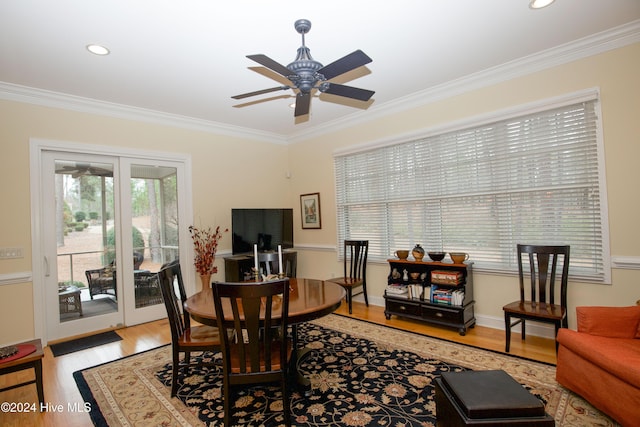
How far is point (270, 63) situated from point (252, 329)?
5.36 ft

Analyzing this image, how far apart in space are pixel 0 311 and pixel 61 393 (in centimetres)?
153

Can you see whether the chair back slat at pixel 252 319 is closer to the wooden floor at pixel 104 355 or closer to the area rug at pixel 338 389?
the area rug at pixel 338 389

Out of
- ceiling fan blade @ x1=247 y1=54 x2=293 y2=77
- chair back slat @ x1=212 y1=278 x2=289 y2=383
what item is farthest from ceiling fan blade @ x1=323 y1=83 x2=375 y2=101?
chair back slat @ x1=212 y1=278 x2=289 y2=383

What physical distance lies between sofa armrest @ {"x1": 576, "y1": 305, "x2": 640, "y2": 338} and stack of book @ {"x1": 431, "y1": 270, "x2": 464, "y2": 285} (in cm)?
134

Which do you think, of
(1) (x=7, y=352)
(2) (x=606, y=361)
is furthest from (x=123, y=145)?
(2) (x=606, y=361)

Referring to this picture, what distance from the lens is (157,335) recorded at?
12.8ft

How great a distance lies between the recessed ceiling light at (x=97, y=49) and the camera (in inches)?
108

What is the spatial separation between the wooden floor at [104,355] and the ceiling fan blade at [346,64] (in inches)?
111

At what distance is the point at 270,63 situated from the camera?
6.64 feet

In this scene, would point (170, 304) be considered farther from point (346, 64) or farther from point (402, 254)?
point (402, 254)

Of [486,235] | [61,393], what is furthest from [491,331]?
[61,393]

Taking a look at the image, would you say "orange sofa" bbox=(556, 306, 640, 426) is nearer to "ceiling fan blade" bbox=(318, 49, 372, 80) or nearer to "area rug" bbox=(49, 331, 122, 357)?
"ceiling fan blade" bbox=(318, 49, 372, 80)

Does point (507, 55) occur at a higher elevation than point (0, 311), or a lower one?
higher

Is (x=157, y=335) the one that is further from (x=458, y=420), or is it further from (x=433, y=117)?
→ (x=433, y=117)
